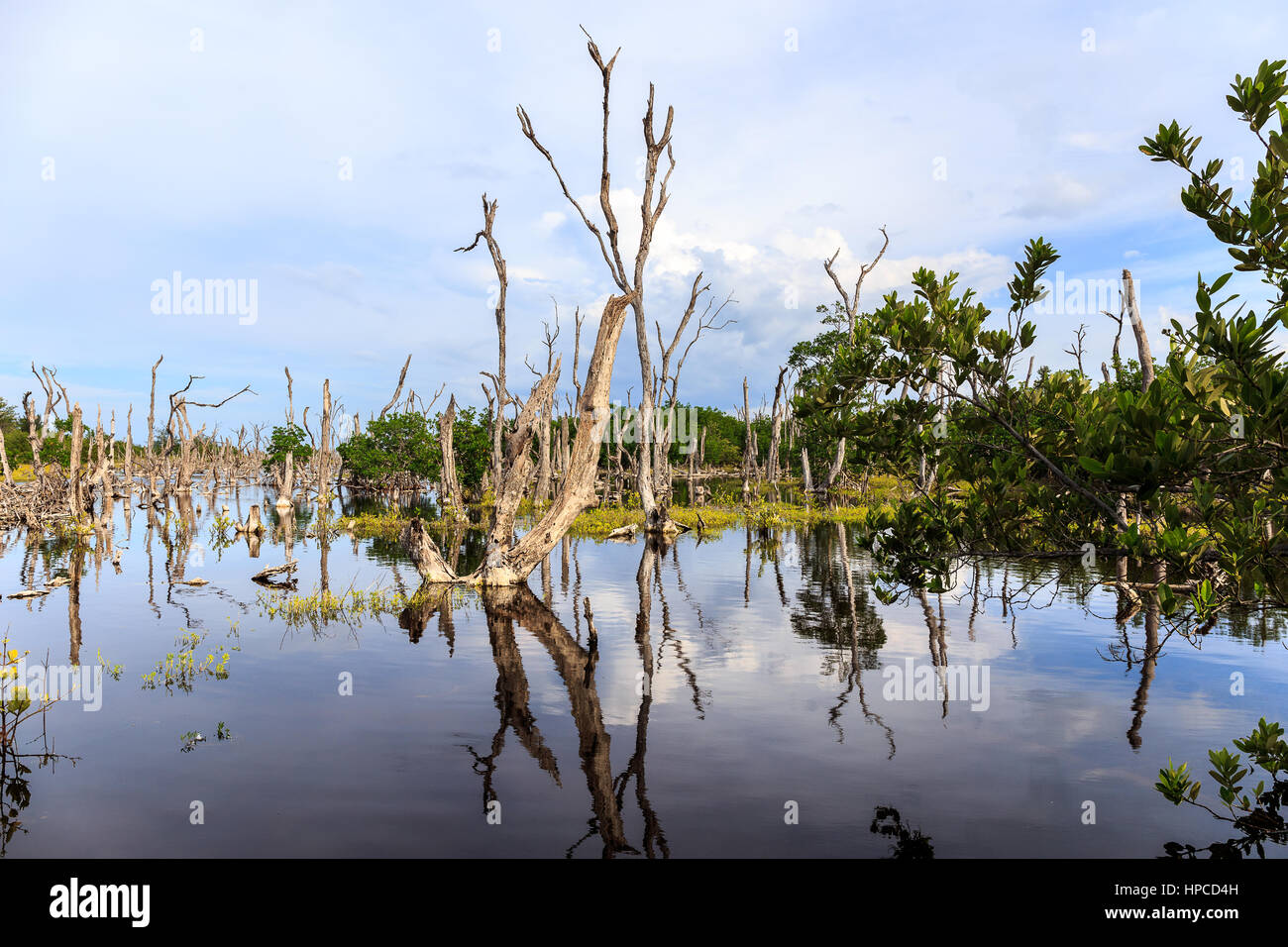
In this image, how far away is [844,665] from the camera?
1109cm

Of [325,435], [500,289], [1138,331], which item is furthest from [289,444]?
[1138,331]

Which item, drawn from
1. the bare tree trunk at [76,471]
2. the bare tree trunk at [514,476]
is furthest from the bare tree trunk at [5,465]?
the bare tree trunk at [514,476]

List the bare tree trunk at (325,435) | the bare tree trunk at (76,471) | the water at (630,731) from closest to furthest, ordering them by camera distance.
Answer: the water at (630,731) < the bare tree trunk at (76,471) < the bare tree trunk at (325,435)

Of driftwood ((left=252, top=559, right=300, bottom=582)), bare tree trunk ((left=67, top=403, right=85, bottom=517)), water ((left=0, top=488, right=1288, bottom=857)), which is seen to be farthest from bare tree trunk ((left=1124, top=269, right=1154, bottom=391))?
bare tree trunk ((left=67, top=403, right=85, bottom=517))

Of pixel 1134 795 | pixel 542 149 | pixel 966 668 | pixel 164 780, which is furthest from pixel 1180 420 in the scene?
pixel 542 149

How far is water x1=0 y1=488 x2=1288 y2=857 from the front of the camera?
6.05 m

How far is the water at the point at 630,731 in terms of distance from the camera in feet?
19.9

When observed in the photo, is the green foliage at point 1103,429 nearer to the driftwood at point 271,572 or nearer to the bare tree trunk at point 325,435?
the driftwood at point 271,572

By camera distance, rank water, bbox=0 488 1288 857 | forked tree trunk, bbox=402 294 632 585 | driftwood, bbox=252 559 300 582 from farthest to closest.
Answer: driftwood, bbox=252 559 300 582 < forked tree trunk, bbox=402 294 632 585 < water, bbox=0 488 1288 857

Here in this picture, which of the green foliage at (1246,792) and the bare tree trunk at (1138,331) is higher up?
the bare tree trunk at (1138,331)

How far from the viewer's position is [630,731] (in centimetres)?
834

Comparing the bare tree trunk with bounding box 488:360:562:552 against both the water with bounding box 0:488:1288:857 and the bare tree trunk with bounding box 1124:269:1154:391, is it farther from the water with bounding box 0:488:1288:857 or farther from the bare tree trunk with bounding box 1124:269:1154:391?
the bare tree trunk with bounding box 1124:269:1154:391
